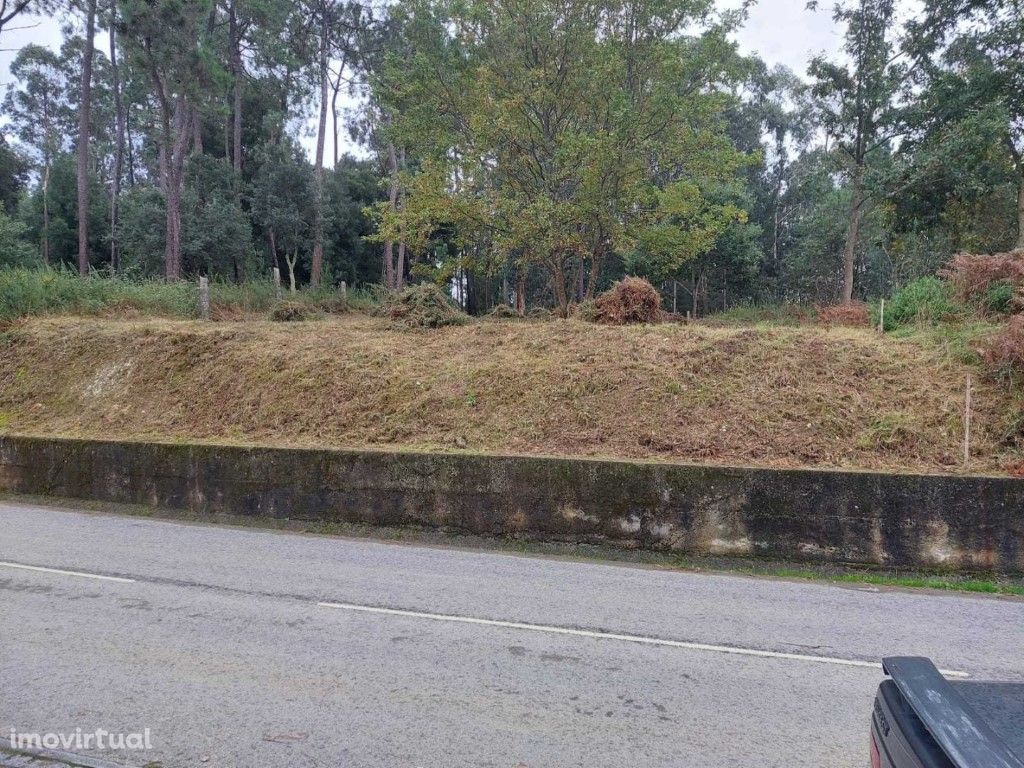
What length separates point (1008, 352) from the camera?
1011cm

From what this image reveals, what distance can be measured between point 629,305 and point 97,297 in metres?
14.5

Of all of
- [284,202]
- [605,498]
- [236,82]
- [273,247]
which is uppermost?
[236,82]

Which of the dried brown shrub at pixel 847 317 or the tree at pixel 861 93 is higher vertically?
the tree at pixel 861 93

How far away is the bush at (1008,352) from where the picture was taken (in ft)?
32.9

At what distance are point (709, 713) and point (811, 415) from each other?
7061 millimetres

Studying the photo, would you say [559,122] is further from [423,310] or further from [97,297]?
[97,297]

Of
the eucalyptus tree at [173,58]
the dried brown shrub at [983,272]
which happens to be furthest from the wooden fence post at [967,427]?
the eucalyptus tree at [173,58]

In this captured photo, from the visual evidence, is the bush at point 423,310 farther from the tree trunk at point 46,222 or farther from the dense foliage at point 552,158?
A: the tree trunk at point 46,222

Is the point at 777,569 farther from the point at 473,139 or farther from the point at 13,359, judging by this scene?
the point at 13,359

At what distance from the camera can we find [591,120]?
1903 centimetres

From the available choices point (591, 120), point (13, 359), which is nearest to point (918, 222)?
point (591, 120)

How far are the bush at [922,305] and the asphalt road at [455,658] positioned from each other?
7.34 metres

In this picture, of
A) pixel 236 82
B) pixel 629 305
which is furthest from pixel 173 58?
pixel 629 305

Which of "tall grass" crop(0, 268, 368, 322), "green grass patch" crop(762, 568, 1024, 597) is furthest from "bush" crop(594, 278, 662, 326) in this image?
"tall grass" crop(0, 268, 368, 322)
